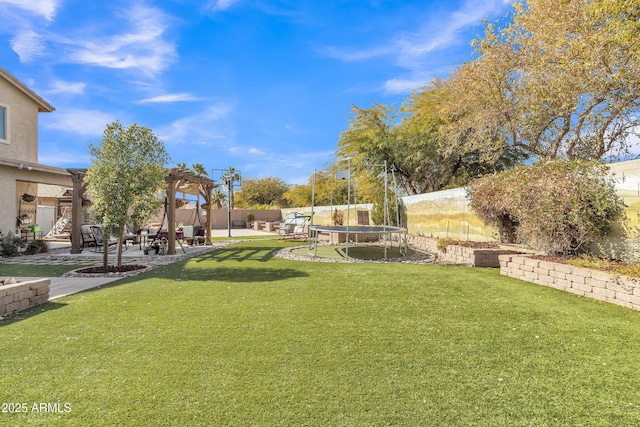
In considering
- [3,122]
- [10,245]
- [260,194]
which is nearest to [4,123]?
[3,122]

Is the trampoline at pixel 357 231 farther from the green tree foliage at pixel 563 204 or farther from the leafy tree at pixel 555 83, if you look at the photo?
the leafy tree at pixel 555 83

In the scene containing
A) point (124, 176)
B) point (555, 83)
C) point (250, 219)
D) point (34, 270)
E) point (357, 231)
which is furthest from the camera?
point (250, 219)

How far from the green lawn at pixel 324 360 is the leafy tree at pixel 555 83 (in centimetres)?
586

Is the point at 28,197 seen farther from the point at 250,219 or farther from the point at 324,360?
the point at 250,219

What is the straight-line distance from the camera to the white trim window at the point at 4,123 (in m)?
10.8

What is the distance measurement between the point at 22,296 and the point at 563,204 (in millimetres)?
8268

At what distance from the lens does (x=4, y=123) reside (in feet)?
35.7

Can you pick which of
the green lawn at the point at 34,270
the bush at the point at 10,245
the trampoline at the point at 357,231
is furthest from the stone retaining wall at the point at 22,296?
the bush at the point at 10,245

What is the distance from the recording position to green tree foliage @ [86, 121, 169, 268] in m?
6.95

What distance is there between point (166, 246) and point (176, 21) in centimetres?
677

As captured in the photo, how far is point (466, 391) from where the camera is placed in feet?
7.57

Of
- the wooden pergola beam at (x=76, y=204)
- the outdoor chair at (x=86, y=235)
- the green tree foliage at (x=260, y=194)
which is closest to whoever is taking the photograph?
the wooden pergola beam at (x=76, y=204)

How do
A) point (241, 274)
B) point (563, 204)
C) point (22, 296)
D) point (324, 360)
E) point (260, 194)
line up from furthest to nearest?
point (260, 194)
point (241, 274)
point (563, 204)
point (22, 296)
point (324, 360)

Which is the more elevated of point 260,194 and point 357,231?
point 260,194
